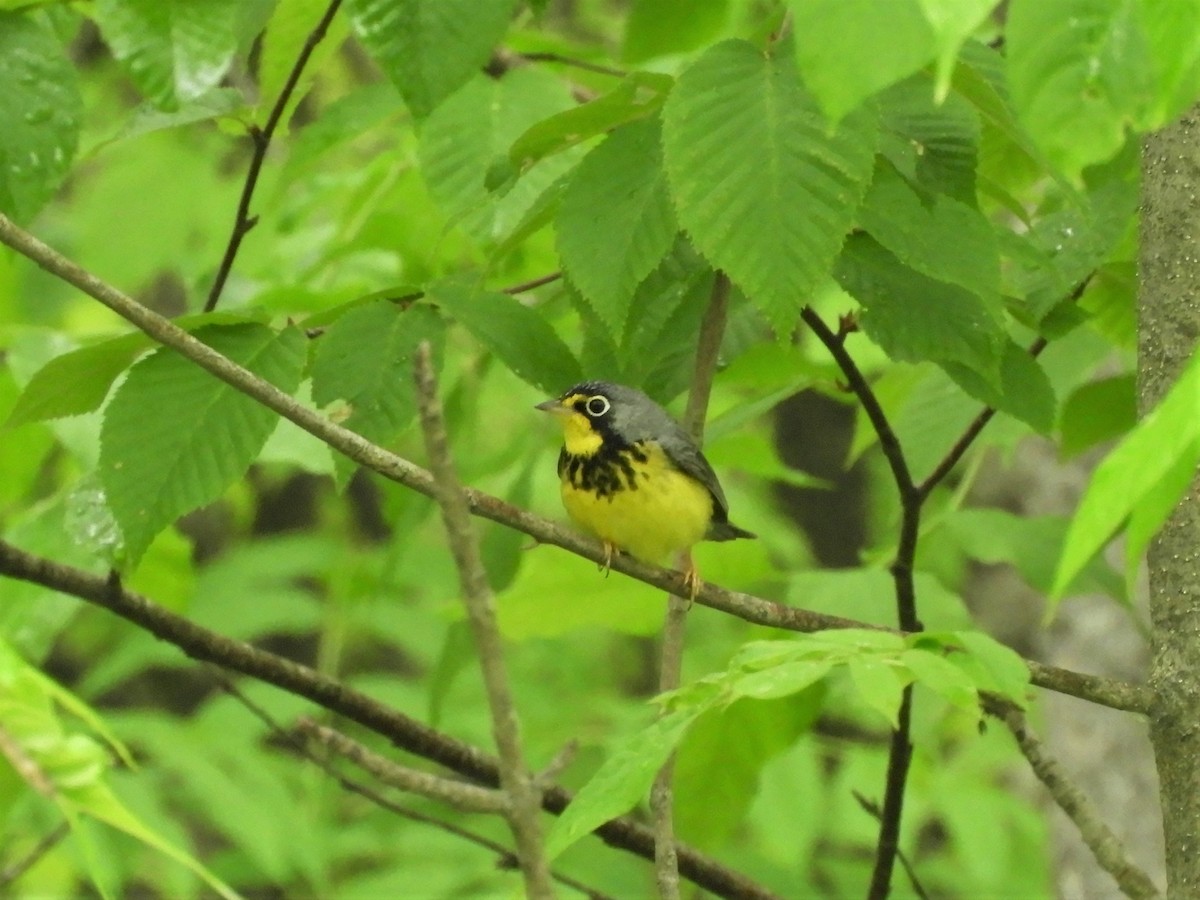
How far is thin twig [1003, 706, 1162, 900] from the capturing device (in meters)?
2.10

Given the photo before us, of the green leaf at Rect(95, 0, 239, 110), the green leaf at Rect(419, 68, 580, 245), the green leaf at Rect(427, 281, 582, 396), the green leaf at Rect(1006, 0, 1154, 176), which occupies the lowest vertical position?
the green leaf at Rect(427, 281, 582, 396)

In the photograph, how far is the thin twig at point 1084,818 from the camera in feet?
6.90

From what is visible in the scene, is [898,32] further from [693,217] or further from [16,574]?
[16,574]

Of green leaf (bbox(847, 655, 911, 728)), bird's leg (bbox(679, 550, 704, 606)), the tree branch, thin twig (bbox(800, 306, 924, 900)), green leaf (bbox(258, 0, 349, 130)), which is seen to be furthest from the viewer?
green leaf (bbox(258, 0, 349, 130))

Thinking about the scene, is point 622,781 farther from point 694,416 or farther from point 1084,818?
point 1084,818

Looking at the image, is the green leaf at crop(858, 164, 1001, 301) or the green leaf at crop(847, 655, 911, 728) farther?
the green leaf at crop(858, 164, 1001, 301)

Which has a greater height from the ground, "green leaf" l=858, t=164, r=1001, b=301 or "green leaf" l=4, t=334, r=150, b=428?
"green leaf" l=858, t=164, r=1001, b=301

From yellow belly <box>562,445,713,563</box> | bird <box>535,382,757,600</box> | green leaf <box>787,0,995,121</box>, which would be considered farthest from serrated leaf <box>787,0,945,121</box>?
yellow belly <box>562,445,713,563</box>

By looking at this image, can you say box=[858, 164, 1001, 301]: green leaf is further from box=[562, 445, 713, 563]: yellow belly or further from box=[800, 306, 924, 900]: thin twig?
box=[562, 445, 713, 563]: yellow belly

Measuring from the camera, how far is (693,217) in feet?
5.75

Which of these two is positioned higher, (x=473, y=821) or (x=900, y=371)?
(x=900, y=371)

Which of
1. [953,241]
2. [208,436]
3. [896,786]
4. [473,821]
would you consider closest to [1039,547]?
[896,786]

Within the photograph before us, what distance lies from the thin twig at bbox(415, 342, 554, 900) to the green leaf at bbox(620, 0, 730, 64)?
1.74 metres

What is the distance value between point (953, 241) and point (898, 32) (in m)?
0.65
